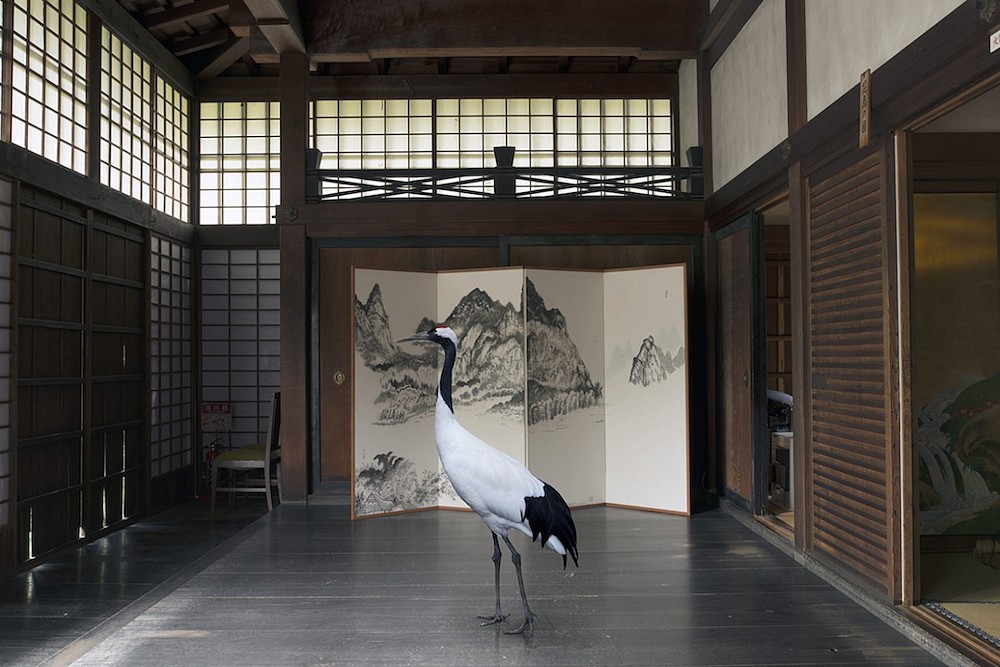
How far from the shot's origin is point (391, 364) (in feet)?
17.6

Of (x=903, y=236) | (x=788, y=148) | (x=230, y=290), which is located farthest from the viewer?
(x=230, y=290)

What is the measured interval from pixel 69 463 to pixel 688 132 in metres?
4.99

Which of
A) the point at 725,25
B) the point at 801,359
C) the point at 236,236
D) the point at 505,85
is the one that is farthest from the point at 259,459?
the point at 725,25

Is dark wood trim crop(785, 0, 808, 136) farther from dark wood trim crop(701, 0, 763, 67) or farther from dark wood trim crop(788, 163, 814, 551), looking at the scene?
dark wood trim crop(701, 0, 763, 67)

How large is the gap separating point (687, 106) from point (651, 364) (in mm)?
2261

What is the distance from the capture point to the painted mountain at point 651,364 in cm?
517

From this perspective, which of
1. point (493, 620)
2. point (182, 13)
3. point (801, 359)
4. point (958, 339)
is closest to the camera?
point (493, 620)

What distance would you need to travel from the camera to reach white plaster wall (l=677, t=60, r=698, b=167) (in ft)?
19.9

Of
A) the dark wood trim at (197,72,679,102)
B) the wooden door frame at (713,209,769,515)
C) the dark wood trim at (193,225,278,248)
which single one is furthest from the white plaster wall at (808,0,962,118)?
the dark wood trim at (193,225,278,248)

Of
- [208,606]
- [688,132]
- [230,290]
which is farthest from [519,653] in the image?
A: [230,290]

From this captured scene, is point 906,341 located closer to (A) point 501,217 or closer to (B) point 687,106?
(A) point 501,217

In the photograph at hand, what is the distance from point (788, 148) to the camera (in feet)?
13.3

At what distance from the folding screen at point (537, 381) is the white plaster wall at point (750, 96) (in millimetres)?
842

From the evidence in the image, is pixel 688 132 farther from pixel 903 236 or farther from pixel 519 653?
pixel 519 653
